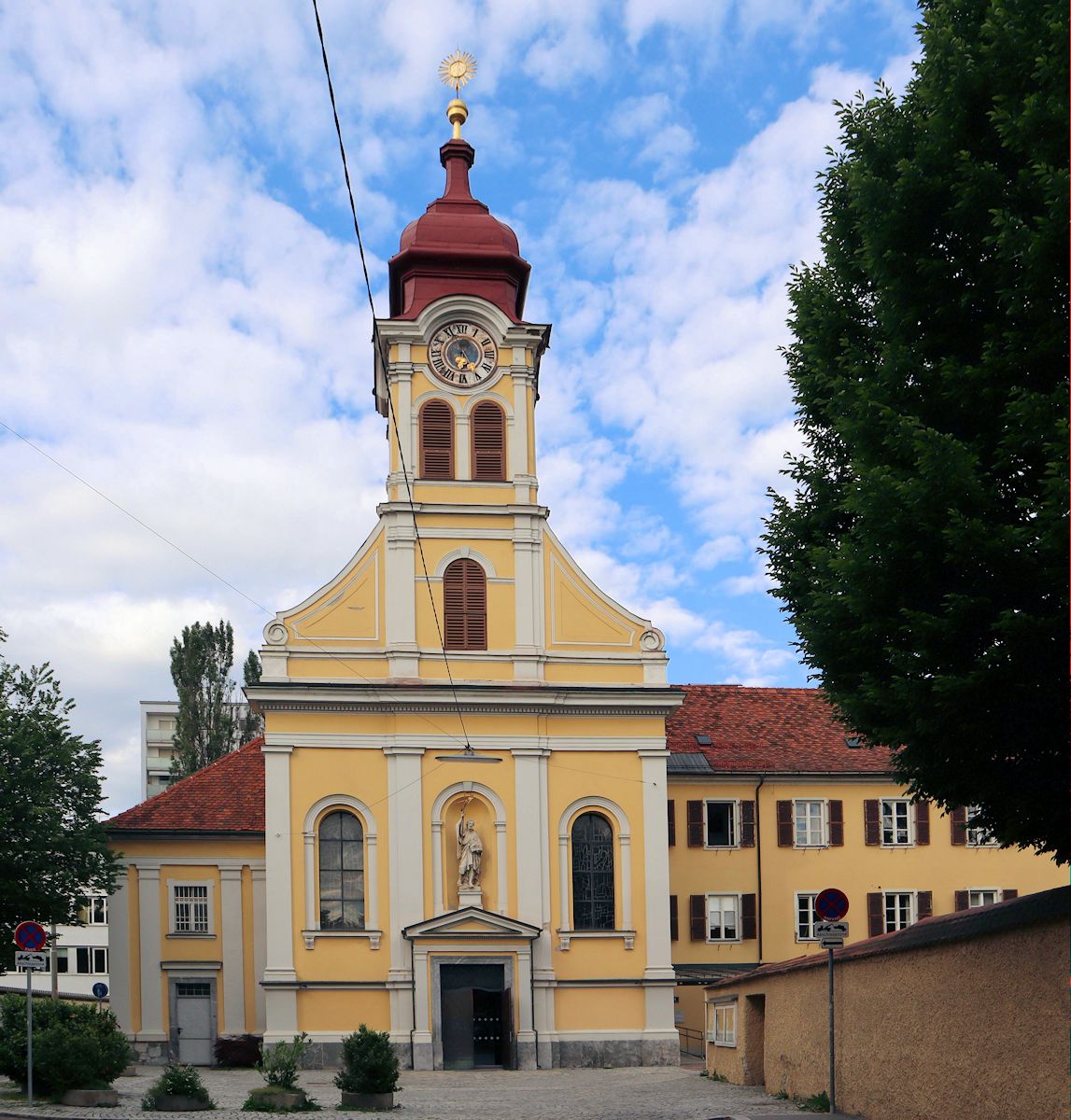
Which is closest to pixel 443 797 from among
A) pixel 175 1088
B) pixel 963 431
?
pixel 175 1088

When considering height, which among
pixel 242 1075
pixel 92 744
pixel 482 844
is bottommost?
pixel 242 1075

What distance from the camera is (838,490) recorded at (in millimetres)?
19156

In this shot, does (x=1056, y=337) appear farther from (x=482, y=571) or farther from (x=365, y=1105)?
(x=482, y=571)

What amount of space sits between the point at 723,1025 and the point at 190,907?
17.9 metres

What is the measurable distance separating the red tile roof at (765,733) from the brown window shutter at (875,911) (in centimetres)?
396

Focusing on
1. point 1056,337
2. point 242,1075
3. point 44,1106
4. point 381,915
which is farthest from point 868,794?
point 1056,337

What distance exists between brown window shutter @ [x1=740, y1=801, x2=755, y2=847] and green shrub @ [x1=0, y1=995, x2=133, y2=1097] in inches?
1058

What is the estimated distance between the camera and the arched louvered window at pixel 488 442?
43.5 metres

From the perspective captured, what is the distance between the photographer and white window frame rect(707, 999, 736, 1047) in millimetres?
31172

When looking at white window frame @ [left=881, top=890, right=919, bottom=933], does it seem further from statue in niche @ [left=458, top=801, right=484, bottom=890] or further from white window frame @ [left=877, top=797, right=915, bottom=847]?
statue in niche @ [left=458, top=801, right=484, bottom=890]

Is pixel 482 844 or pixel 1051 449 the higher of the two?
pixel 1051 449

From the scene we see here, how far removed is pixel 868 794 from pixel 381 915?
1802cm

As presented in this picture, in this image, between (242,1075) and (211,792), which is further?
(211,792)

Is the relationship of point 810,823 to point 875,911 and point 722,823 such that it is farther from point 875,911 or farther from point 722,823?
point 875,911
